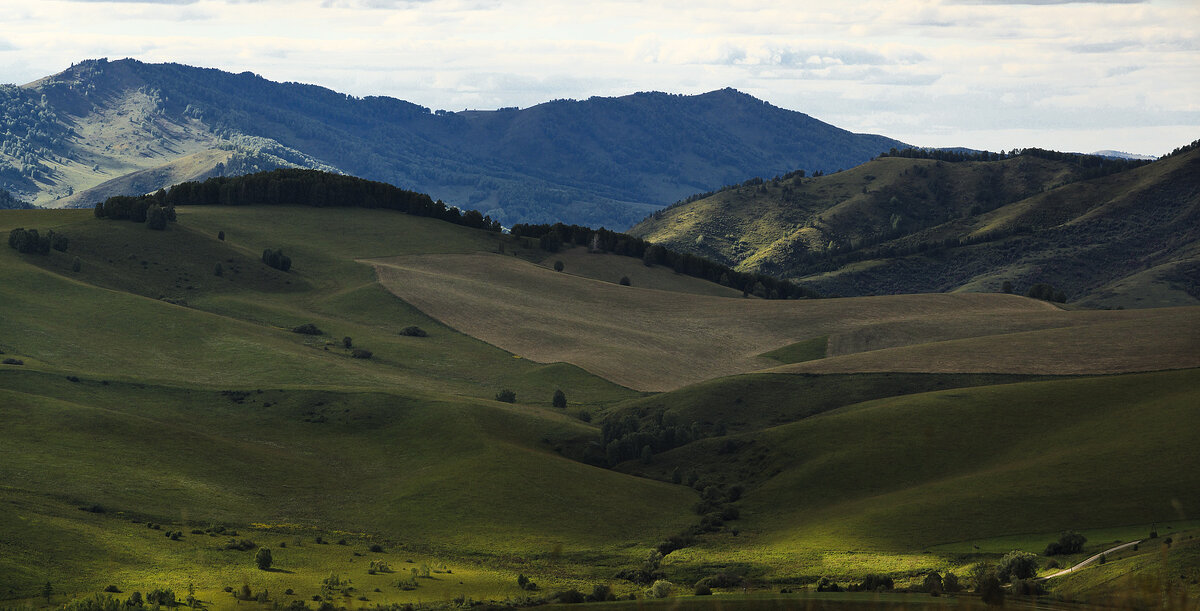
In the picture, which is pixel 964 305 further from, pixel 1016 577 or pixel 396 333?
pixel 1016 577

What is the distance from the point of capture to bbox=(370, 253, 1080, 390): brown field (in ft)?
516

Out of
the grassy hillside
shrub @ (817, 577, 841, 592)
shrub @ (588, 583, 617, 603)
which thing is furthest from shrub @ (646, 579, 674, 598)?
shrub @ (817, 577, 841, 592)

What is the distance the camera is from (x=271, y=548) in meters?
76.1

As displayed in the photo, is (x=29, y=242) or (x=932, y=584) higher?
(x=29, y=242)

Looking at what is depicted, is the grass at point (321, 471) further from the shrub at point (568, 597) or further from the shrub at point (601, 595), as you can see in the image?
the shrub at point (568, 597)

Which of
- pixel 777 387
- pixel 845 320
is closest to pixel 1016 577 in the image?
pixel 777 387

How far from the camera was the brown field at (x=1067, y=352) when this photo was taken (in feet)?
371

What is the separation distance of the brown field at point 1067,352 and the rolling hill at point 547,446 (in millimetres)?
553

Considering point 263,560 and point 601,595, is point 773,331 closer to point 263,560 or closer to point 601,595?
point 263,560

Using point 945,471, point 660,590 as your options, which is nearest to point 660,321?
point 945,471

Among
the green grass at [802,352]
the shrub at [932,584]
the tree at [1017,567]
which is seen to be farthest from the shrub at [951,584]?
the green grass at [802,352]

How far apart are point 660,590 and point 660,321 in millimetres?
121336

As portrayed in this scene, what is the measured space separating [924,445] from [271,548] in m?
57.3

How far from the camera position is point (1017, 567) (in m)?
59.4
